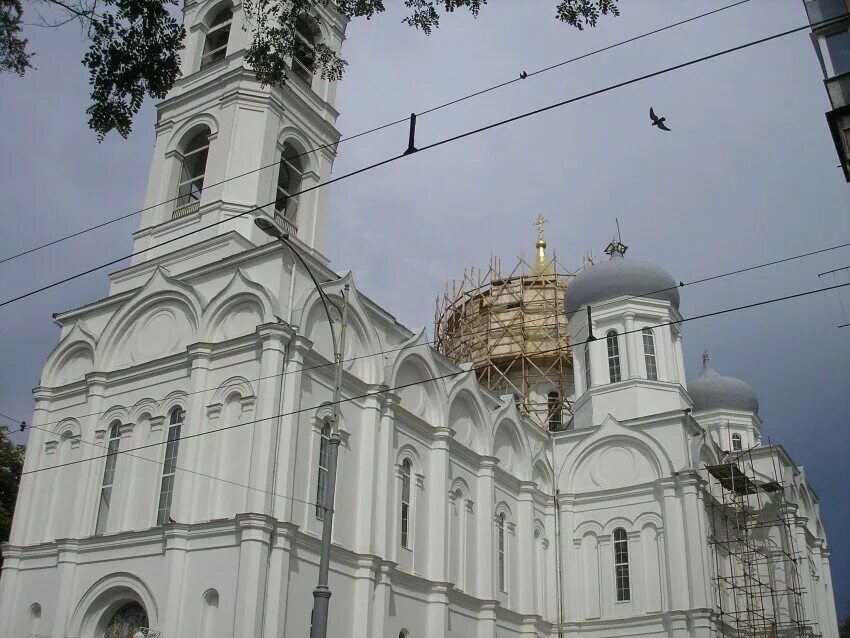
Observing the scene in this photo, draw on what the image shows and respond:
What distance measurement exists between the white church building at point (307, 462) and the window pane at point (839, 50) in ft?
36.6

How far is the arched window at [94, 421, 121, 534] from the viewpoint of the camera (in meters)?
19.9

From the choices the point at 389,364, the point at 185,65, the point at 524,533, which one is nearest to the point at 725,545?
the point at 524,533

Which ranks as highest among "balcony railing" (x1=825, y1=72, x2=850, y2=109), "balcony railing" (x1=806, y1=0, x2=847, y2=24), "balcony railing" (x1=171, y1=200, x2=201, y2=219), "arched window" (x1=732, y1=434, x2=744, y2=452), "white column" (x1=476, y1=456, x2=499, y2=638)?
"balcony railing" (x1=171, y1=200, x2=201, y2=219)

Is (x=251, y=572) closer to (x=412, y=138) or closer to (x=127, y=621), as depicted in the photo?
(x=127, y=621)

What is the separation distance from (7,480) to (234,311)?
12670 mm

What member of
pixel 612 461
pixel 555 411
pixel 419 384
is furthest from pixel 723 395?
pixel 419 384

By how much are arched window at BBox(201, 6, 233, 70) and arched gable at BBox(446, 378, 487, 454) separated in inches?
442

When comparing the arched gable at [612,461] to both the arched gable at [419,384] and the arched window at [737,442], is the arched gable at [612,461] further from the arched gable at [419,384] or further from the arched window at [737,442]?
the arched window at [737,442]

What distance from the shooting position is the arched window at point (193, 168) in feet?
79.4

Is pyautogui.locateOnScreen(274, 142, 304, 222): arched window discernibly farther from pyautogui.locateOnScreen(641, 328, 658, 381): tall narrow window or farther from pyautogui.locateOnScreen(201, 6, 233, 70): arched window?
pyautogui.locateOnScreen(641, 328, 658, 381): tall narrow window

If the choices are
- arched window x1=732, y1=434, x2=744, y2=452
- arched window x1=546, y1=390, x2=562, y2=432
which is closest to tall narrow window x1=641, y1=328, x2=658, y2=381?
arched window x1=546, y1=390, x2=562, y2=432

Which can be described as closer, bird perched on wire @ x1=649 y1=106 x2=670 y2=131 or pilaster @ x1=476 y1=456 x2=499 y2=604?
bird perched on wire @ x1=649 y1=106 x2=670 y2=131

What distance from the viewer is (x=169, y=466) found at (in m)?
19.5

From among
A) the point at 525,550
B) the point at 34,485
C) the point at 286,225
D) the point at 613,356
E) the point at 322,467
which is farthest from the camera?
the point at 613,356
